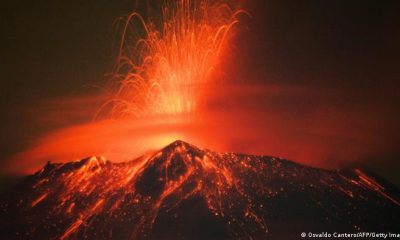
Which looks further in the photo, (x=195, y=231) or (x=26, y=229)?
(x=26, y=229)

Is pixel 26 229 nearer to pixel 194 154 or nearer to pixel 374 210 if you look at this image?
pixel 194 154

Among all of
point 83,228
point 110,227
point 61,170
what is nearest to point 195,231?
point 110,227

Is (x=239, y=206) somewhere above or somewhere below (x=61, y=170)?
above

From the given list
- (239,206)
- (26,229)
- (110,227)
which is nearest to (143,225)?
(110,227)

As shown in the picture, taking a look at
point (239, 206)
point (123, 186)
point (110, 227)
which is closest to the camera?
point (110, 227)

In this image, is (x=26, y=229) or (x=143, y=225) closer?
(x=143, y=225)

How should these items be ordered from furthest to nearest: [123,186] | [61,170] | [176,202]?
1. [61,170]
2. [123,186]
3. [176,202]

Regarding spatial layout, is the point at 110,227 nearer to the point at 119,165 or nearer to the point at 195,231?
the point at 195,231
